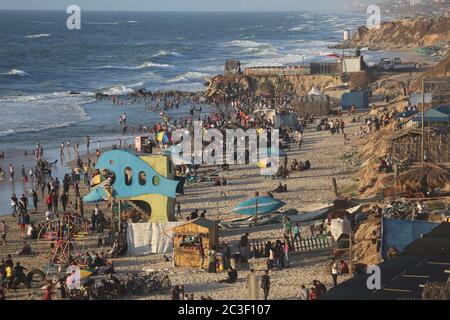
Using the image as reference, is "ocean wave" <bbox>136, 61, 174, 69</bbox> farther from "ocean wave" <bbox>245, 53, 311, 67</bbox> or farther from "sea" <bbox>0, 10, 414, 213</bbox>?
"ocean wave" <bbox>245, 53, 311, 67</bbox>

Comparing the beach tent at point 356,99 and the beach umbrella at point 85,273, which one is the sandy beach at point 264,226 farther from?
the beach tent at point 356,99

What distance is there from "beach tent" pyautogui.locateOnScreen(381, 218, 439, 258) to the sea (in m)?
15.0

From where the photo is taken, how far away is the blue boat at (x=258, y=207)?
2512 centimetres

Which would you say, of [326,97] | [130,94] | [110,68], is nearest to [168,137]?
[326,97]

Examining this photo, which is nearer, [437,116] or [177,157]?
[437,116]

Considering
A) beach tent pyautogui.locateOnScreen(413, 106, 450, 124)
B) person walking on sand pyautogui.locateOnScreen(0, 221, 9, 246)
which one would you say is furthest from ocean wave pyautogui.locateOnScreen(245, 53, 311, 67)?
person walking on sand pyautogui.locateOnScreen(0, 221, 9, 246)

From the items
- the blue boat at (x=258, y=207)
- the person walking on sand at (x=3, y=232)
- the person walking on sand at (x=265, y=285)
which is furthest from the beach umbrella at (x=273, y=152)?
the person walking on sand at (x=265, y=285)

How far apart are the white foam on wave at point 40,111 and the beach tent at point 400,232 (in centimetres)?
3130

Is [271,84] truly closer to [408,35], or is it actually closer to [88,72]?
[88,72]

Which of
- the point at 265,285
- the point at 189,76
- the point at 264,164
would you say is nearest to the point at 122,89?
the point at 189,76

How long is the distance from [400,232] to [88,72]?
7111 centimetres

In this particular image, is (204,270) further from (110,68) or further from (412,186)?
(110,68)

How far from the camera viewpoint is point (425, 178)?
24.8 metres

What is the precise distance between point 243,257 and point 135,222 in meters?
4.06
